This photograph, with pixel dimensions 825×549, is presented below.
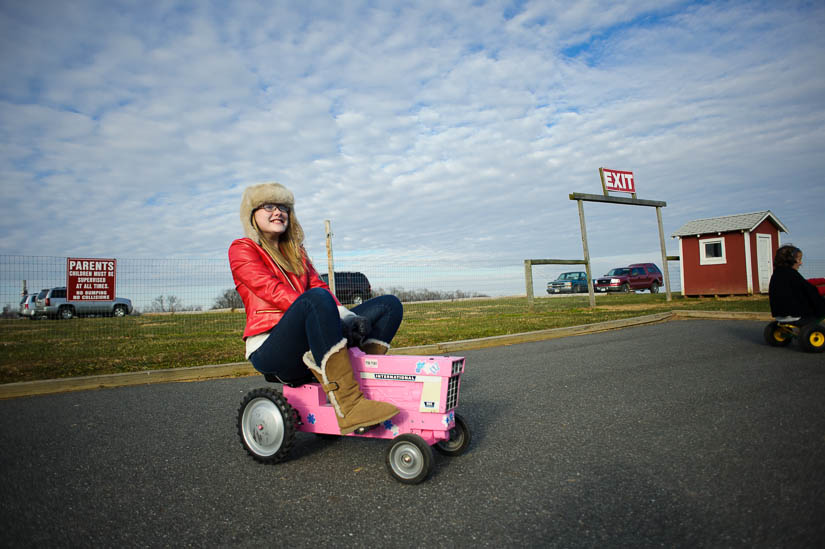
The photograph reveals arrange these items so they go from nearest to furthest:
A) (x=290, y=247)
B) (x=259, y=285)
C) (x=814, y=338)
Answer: (x=259, y=285) < (x=290, y=247) < (x=814, y=338)

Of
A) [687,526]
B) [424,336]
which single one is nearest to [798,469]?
[687,526]

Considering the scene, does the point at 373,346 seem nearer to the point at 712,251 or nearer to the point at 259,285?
the point at 259,285

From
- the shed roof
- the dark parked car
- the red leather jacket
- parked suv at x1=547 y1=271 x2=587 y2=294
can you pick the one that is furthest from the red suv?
the red leather jacket

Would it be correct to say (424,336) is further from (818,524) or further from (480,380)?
(818,524)

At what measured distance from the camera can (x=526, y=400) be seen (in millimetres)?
4168

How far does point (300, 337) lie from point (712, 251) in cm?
2158

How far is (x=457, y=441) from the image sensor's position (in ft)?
9.48

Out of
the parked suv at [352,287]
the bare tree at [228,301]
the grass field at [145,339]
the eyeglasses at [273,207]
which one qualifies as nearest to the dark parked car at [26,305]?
the grass field at [145,339]

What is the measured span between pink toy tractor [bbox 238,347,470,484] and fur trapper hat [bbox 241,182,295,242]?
102cm

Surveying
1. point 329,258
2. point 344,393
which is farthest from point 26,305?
point 344,393

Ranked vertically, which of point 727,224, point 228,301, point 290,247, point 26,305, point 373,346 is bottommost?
point 373,346

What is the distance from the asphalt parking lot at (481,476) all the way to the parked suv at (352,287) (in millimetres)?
6499

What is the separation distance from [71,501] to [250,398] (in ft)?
3.14

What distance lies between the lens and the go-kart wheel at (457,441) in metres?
2.87
